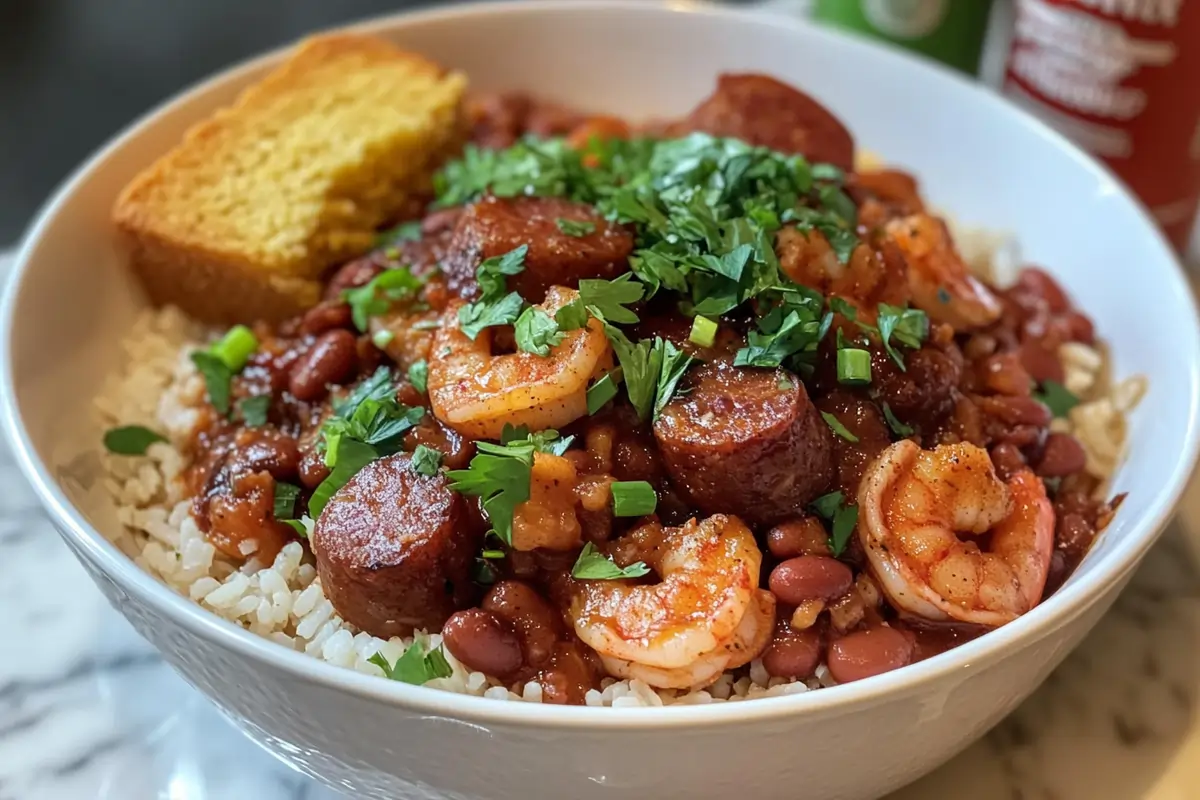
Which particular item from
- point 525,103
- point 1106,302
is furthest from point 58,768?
point 1106,302

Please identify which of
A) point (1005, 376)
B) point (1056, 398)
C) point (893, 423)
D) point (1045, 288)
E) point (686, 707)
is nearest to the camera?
point (686, 707)

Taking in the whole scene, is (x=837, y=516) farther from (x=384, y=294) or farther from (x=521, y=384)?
(x=384, y=294)

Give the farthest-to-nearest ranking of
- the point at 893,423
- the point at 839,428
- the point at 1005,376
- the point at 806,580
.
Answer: the point at 1005,376, the point at 893,423, the point at 839,428, the point at 806,580

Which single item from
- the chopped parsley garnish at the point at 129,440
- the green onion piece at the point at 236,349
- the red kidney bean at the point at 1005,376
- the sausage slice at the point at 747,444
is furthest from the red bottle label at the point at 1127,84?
the chopped parsley garnish at the point at 129,440

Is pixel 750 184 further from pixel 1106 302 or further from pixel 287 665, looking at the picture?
pixel 287 665

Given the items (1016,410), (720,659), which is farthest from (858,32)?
(720,659)

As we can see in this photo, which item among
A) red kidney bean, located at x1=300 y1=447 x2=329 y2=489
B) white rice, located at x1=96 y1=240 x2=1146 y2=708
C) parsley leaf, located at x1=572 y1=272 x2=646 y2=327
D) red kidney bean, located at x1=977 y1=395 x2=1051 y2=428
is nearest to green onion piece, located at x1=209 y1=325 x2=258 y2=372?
white rice, located at x1=96 y1=240 x2=1146 y2=708
